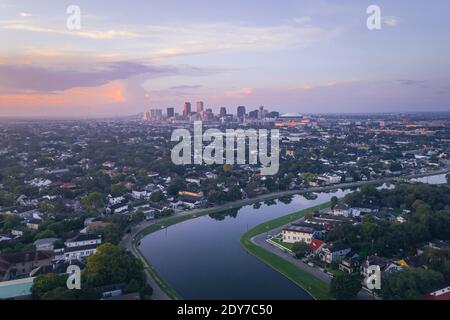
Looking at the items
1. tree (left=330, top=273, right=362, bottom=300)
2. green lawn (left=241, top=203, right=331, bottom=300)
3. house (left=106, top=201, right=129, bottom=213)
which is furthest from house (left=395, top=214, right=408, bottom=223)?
house (left=106, top=201, right=129, bottom=213)

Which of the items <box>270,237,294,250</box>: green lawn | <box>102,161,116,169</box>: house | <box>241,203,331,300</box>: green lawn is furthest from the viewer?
<box>102,161,116,169</box>: house

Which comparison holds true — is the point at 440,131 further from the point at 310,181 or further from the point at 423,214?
the point at 423,214

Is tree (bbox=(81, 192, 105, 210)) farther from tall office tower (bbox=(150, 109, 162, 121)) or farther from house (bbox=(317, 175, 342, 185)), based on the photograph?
tall office tower (bbox=(150, 109, 162, 121))

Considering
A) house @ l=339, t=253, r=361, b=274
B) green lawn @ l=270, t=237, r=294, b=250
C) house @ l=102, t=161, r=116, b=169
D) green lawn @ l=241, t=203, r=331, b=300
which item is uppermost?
house @ l=102, t=161, r=116, b=169

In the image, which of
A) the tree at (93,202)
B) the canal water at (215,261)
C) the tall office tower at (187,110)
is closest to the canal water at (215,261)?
the canal water at (215,261)

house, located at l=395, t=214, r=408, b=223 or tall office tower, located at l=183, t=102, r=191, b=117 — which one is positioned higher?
tall office tower, located at l=183, t=102, r=191, b=117
